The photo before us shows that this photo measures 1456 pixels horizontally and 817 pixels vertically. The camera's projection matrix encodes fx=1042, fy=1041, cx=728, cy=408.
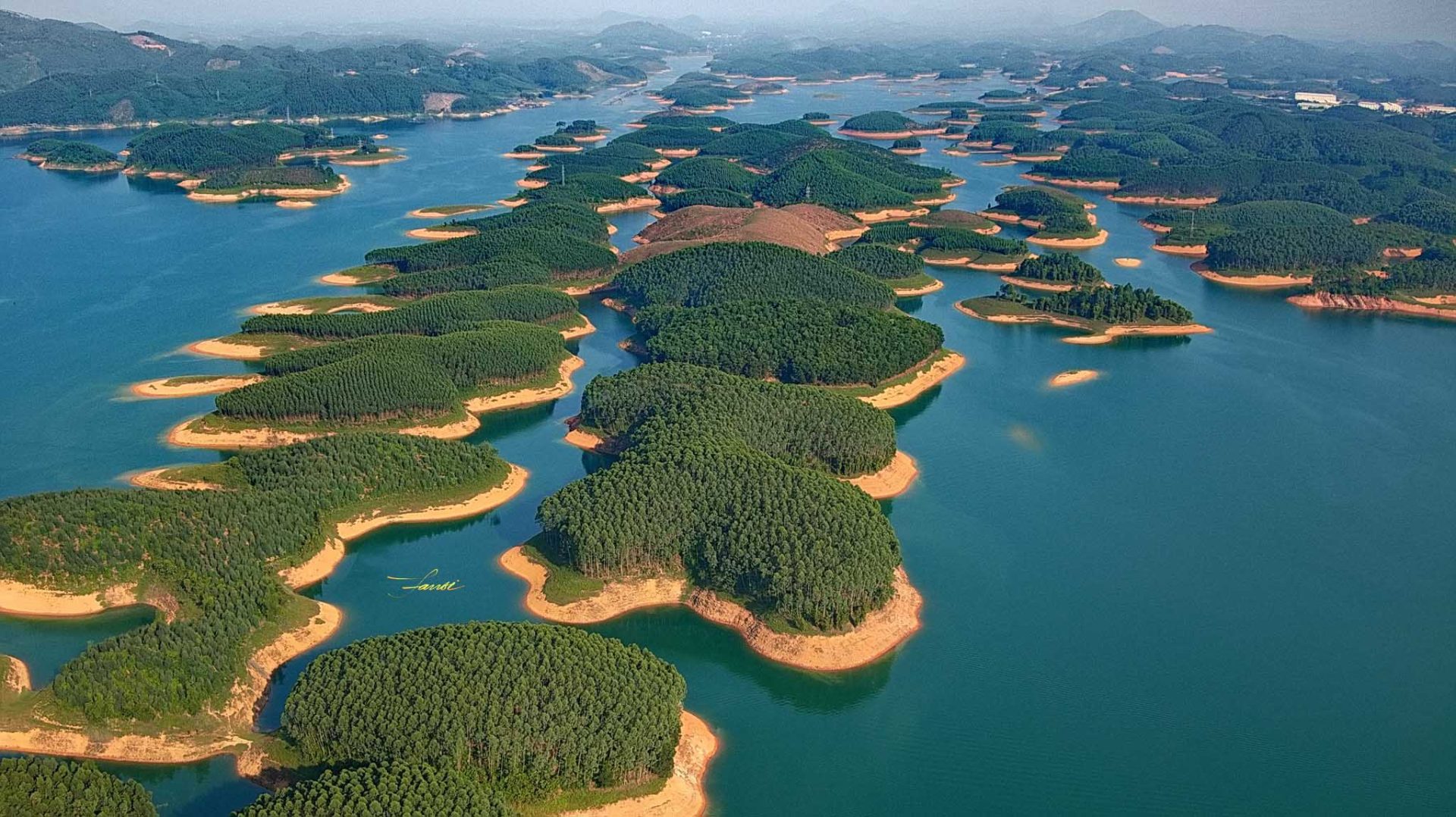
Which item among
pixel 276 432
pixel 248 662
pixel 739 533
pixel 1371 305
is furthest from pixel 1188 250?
pixel 248 662

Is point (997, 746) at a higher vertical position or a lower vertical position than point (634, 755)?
lower

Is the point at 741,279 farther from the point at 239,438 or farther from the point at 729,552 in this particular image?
the point at 729,552

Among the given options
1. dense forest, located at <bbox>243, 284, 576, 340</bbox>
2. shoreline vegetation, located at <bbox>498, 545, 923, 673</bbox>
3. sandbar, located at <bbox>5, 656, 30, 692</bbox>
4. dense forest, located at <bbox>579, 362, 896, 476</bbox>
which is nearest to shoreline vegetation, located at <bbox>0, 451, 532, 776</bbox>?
sandbar, located at <bbox>5, 656, 30, 692</bbox>

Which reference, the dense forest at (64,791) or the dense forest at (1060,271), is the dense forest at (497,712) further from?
the dense forest at (1060,271)

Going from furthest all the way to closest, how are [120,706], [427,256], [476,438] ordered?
1. [427,256]
2. [476,438]
3. [120,706]

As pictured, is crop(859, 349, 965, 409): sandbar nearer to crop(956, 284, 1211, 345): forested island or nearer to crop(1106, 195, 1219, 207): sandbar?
crop(956, 284, 1211, 345): forested island

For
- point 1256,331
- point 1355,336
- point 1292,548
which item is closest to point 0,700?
point 1292,548

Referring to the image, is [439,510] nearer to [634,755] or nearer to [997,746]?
[634,755]
